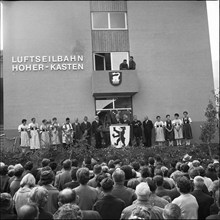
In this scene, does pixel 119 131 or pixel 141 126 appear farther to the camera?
pixel 141 126

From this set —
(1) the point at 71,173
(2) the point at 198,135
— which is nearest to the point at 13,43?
(2) the point at 198,135

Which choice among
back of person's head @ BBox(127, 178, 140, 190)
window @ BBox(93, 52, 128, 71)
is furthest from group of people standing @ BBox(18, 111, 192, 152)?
back of person's head @ BBox(127, 178, 140, 190)

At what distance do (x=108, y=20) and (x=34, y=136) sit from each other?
27.2 feet

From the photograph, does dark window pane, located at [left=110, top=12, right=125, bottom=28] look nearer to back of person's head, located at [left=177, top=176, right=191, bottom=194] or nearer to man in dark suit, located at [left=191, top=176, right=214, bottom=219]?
man in dark suit, located at [left=191, top=176, right=214, bottom=219]

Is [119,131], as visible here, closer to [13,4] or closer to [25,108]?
[25,108]

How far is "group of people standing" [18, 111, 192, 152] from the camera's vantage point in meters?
17.2

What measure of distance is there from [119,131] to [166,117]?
13.0ft

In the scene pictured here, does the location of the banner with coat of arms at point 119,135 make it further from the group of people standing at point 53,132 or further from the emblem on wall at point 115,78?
the emblem on wall at point 115,78

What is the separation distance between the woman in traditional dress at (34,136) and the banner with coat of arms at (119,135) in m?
3.64

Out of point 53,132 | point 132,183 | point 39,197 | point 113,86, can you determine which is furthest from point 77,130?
point 39,197

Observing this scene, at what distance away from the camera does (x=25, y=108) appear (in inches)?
754

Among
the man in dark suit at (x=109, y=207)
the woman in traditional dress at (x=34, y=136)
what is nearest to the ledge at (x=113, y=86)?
the woman in traditional dress at (x=34, y=136)

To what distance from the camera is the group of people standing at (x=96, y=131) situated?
676 inches

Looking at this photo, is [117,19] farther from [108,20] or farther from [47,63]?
[47,63]
